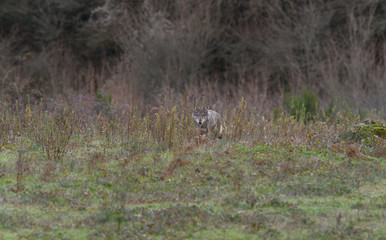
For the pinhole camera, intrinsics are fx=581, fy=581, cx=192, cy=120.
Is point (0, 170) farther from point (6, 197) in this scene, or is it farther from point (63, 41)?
point (63, 41)

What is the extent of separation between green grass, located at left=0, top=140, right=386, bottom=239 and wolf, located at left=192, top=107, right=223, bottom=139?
1.33 metres

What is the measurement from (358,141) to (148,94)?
A: 12.5 m

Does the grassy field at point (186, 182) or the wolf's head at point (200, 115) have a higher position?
the wolf's head at point (200, 115)

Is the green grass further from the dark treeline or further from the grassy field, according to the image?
the dark treeline

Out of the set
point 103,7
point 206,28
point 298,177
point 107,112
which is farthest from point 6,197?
point 103,7

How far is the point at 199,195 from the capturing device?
332 inches

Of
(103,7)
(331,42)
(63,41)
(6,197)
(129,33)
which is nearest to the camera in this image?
(6,197)

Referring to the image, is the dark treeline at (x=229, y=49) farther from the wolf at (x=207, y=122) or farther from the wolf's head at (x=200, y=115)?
the wolf's head at (x=200, y=115)

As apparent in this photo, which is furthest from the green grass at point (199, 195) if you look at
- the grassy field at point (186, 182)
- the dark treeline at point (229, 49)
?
the dark treeline at point (229, 49)

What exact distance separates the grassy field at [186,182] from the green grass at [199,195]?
2 cm

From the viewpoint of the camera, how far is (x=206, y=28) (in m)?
26.8

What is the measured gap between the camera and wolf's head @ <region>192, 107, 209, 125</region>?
39.7 ft

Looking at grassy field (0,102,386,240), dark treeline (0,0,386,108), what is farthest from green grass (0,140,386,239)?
dark treeline (0,0,386,108)

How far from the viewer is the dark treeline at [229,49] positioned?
23.0 meters
